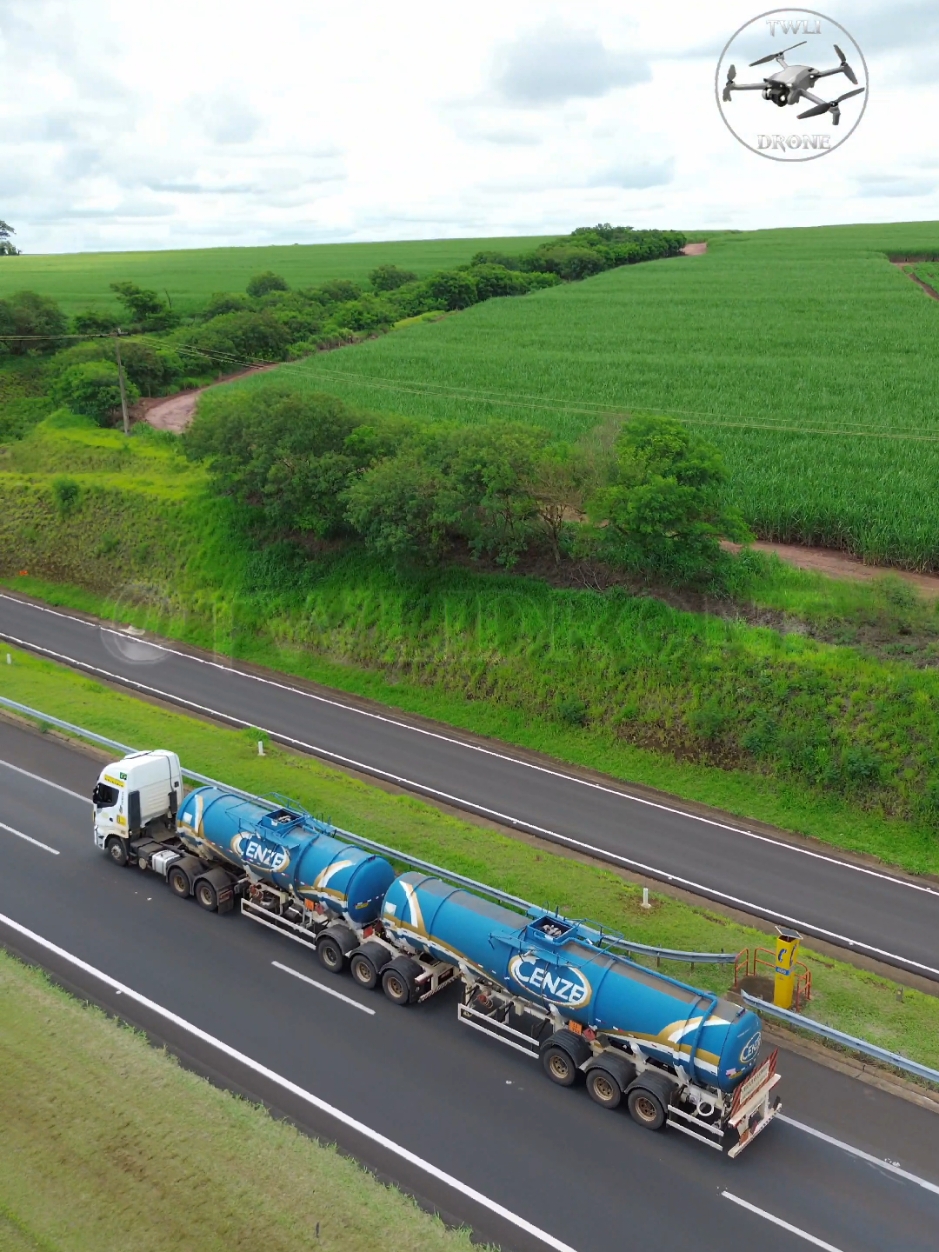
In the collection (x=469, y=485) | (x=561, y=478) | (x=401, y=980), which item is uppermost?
(x=561, y=478)

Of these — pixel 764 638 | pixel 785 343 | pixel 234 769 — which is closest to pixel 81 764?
pixel 234 769

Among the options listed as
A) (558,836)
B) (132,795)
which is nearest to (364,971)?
(132,795)

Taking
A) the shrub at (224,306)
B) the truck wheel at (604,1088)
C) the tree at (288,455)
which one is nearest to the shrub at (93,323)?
the shrub at (224,306)

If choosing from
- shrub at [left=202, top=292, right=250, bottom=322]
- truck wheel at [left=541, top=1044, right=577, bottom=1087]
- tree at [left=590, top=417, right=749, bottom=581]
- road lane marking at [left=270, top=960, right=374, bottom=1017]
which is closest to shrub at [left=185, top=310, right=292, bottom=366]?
shrub at [left=202, top=292, right=250, bottom=322]

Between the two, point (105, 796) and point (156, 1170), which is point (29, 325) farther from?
point (156, 1170)

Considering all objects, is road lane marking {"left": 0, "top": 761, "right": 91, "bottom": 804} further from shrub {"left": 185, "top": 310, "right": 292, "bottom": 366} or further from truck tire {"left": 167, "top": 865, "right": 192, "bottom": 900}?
shrub {"left": 185, "top": 310, "right": 292, "bottom": 366}

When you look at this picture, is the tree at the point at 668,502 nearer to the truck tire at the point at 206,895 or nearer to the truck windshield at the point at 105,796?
the truck windshield at the point at 105,796

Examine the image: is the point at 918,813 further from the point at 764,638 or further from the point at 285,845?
the point at 285,845
